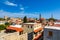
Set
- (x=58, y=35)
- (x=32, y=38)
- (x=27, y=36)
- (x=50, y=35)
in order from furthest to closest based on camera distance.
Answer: (x=32, y=38)
(x=27, y=36)
(x=50, y=35)
(x=58, y=35)

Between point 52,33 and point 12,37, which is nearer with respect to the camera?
point 52,33

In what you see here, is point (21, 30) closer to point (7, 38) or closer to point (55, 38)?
point (7, 38)

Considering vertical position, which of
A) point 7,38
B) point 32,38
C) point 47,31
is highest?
point 47,31

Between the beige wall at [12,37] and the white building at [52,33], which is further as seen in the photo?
the beige wall at [12,37]

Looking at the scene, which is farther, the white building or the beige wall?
the beige wall

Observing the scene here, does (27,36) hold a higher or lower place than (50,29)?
lower

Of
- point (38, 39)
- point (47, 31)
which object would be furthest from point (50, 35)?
point (38, 39)

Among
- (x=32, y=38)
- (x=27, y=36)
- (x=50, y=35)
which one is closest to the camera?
(x=50, y=35)

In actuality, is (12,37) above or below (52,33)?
below

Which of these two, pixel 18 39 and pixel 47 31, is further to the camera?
pixel 18 39

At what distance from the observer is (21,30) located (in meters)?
32.3

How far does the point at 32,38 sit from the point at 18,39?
6.01 m

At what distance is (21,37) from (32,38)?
4.92m

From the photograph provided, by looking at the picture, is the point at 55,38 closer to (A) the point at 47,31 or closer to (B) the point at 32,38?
(A) the point at 47,31
